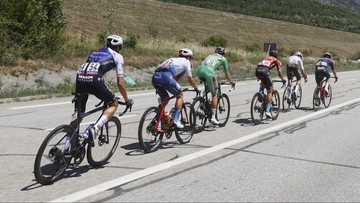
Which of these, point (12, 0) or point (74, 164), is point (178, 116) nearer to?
point (74, 164)

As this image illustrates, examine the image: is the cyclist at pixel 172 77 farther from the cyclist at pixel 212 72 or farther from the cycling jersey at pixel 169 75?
the cyclist at pixel 212 72

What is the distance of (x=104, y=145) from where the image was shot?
6.89m

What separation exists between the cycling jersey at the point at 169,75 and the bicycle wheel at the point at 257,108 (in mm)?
3394

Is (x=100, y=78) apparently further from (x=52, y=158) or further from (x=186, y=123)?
(x=186, y=123)

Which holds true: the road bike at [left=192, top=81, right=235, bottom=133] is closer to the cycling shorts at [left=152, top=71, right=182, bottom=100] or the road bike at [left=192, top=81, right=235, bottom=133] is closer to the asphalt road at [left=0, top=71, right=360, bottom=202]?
the asphalt road at [left=0, top=71, right=360, bottom=202]

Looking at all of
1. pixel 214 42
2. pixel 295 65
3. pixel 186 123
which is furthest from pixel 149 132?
pixel 214 42

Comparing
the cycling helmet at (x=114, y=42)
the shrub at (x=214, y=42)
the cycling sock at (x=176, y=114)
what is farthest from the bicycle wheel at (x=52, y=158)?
the shrub at (x=214, y=42)

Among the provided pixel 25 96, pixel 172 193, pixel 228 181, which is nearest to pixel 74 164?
pixel 172 193

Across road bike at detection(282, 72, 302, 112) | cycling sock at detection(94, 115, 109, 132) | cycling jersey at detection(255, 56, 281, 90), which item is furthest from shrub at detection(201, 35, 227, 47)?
cycling sock at detection(94, 115, 109, 132)

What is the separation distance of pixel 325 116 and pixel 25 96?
10009 mm

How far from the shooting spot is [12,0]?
783 inches

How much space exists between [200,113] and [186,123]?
1154 millimetres

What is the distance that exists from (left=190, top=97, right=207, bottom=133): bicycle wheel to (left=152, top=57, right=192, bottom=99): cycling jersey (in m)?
1.51

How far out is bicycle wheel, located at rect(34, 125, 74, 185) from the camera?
5.68 meters
